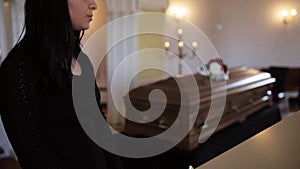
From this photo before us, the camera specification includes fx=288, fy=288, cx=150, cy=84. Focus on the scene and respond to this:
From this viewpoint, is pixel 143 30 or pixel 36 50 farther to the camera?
pixel 143 30

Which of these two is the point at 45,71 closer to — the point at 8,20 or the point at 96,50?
the point at 8,20

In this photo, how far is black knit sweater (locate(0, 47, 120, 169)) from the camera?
2.82 feet

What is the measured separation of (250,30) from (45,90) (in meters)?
8.00

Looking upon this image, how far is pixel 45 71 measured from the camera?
0.93 m

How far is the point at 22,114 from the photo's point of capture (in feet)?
2.82

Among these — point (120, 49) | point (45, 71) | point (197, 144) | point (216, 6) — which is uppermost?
point (216, 6)

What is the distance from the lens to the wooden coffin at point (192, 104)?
2326 millimetres

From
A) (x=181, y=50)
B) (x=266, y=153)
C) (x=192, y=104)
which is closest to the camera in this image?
(x=266, y=153)

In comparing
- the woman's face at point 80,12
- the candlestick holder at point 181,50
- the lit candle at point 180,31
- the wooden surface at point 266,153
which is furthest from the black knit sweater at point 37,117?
the lit candle at point 180,31

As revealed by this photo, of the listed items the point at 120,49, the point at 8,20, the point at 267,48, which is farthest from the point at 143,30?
the point at 267,48

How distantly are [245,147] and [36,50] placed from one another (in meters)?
0.71

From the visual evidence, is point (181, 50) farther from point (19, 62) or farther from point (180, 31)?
point (19, 62)

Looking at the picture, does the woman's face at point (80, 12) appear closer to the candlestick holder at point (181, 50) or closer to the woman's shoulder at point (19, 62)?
the woman's shoulder at point (19, 62)

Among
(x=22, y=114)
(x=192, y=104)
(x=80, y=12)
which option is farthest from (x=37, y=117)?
(x=192, y=104)
